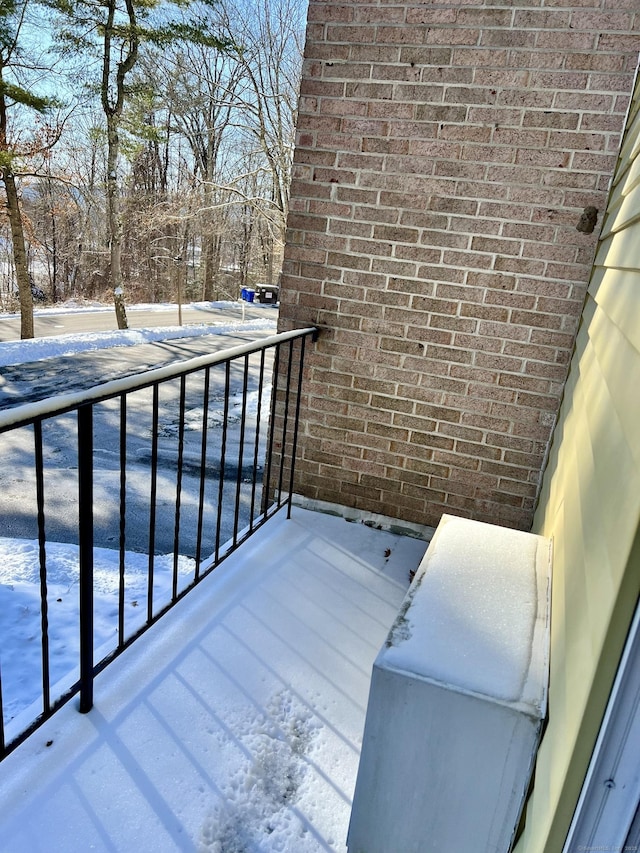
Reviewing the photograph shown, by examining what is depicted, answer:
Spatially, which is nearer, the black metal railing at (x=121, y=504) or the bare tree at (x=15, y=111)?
the black metal railing at (x=121, y=504)

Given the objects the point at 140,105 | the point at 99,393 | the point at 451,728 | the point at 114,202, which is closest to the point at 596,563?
the point at 451,728

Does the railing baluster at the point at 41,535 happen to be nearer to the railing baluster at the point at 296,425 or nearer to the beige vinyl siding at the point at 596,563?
the beige vinyl siding at the point at 596,563

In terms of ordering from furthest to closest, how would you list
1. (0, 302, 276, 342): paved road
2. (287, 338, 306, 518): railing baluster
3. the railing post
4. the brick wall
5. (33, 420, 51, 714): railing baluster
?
(0, 302, 276, 342): paved road
(287, 338, 306, 518): railing baluster
the brick wall
the railing post
(33, 420, 51, 714): railing baluster

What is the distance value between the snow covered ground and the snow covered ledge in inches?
9.3

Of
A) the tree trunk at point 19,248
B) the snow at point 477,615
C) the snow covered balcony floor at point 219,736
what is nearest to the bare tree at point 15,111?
the tree trunk at point 19,248

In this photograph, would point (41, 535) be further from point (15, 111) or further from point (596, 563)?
point (15, 111)

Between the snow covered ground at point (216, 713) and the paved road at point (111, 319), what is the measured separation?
15.5 meters

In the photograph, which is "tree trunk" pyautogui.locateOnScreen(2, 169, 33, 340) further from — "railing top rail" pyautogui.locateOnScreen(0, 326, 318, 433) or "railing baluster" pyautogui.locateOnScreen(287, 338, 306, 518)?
"railing top rail" pyautogui.locateOnScreen(0, 326, 318, 433)

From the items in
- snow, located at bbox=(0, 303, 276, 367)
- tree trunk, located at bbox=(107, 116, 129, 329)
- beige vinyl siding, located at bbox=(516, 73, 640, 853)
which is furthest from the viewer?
tree trunk, located at bbox=(107, 116, 129, 329)

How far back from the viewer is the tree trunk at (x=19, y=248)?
12.5m

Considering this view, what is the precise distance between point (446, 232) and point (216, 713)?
202 centimetres

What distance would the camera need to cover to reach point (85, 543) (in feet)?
4.59

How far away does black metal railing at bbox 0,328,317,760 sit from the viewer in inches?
55.4

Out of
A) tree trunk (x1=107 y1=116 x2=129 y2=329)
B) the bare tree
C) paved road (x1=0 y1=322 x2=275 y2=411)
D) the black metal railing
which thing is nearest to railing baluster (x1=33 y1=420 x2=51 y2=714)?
the black metal railing
